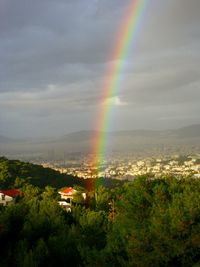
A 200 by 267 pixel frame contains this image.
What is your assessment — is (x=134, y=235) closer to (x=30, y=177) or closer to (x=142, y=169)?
(x=30, y=177)

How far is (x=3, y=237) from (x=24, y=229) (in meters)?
0.91

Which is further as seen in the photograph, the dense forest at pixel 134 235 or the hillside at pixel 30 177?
the hillside at pixel 30 177

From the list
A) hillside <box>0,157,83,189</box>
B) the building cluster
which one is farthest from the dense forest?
the building cluster

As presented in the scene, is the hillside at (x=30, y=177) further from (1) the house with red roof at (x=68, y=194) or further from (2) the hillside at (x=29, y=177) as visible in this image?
(1) the house with red roof at (x=68, y=194)

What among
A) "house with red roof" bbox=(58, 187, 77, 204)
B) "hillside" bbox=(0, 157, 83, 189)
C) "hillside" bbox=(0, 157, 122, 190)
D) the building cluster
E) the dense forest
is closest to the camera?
the dense forest

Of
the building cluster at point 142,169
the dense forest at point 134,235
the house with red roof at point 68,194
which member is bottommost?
the building cluster at point 142,169

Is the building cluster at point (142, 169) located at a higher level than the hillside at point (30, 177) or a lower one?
lower

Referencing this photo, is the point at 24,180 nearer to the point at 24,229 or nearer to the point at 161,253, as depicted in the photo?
the point at 24,229

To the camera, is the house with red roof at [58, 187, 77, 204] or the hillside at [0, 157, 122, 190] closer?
the house with red roof at [58, 187, 77, 204]

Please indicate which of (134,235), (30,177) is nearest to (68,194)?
(30,177)

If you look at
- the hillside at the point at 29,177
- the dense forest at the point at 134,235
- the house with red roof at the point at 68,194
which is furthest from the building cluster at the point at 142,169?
the dense forest at the point at 134,235

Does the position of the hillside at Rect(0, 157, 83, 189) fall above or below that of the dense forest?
below

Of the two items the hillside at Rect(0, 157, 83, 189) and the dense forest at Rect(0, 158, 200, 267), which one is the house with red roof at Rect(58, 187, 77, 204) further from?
the dense forest at Rect(0, 158, 200, 267)

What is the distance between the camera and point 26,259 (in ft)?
45.0
